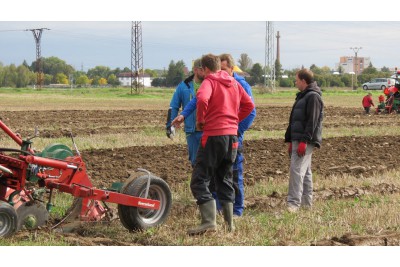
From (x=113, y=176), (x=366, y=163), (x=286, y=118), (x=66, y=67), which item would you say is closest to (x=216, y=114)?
(x=113, y=176)

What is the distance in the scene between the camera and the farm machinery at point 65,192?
6570 mm

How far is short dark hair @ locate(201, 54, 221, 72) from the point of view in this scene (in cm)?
675

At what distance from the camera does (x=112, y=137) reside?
16.8m

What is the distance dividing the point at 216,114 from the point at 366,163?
6724 millimetres

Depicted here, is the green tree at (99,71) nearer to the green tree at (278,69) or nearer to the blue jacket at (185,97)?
the green tree at (278,69)

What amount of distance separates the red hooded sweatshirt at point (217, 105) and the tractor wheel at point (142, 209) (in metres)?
0.88

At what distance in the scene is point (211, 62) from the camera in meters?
6.75

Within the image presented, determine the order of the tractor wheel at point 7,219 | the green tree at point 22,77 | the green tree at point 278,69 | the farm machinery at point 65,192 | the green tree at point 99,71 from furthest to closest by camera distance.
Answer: the green tree at point 99,71 < the green tree at point 22,77 < the green tree at point 278,69 < the farm machinery at point 65,192 < the tractor wheel at point 7,219

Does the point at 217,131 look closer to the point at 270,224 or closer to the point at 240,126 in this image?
the point at 270,224

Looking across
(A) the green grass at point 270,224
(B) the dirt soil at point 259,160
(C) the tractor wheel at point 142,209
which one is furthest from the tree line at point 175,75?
(C) the tractor wheel at point 142,209

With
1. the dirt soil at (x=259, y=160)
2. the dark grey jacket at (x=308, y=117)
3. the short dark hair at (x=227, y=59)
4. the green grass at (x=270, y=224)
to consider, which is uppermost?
the short dark hair at (x=227, y=59)

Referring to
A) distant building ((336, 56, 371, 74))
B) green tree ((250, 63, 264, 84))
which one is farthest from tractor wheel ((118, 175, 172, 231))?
distant building ((336, 56, 371, 74))

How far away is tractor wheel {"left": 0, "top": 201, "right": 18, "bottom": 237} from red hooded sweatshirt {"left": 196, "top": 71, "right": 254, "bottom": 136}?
6.32ft

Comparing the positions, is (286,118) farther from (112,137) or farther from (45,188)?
(45,188)
